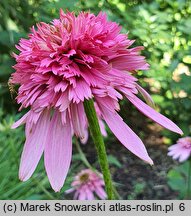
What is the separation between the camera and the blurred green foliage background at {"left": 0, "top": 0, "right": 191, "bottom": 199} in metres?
1.48

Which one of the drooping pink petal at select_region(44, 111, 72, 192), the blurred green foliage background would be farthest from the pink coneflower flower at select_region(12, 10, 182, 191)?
the blurred green foliage background

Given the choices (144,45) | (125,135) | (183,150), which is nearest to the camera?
(125,135)

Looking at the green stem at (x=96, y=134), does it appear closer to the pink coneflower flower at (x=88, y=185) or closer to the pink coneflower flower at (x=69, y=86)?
the pink coneflower flower at (x=69, y=86)

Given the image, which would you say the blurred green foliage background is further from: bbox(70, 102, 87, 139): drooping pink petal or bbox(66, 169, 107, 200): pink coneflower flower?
bbox(70, 102, 87, 139): drooping pink petal

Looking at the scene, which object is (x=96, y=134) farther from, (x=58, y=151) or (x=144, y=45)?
(x=144, y=45)

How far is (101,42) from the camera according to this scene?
61cm

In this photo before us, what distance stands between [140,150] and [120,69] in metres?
0.12

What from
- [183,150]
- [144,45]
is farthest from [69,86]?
[144,45]

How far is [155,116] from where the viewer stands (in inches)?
24.1

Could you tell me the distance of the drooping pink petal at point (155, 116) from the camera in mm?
599

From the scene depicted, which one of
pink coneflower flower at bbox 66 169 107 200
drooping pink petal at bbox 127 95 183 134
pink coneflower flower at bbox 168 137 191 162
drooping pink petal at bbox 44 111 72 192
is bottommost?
pink coneflower flower at bbox 168 137 191 162

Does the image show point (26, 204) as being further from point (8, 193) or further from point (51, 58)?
point (8, 193)

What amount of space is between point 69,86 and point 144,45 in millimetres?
1061

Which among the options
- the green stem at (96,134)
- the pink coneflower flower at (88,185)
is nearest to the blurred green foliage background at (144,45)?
the pink coneflower flower at (88,185)
